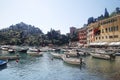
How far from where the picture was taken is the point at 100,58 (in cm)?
7281

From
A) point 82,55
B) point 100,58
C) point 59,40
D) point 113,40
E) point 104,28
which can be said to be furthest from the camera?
point 59,40

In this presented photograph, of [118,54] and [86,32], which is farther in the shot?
[86,32]

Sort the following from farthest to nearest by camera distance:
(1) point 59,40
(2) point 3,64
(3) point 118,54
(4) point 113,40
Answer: (1) point 59,40 → (4) point 113,40 → (3) point 118,54 → (2) point 3,64

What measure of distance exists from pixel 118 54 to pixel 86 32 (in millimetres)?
56269

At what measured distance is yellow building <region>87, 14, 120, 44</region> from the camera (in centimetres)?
9512

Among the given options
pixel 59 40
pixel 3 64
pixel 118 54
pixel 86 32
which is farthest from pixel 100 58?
pixel 59 40

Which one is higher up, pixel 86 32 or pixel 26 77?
pixel 86 32

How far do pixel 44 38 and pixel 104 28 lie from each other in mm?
69030

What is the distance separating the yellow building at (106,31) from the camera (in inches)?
3745

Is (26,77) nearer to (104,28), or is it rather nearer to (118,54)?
(118,54)

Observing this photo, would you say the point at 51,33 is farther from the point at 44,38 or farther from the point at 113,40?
the point at 113,40

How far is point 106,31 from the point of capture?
104 metres

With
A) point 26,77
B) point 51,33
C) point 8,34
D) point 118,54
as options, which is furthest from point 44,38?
point 26,77

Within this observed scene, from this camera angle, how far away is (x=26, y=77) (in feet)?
139
